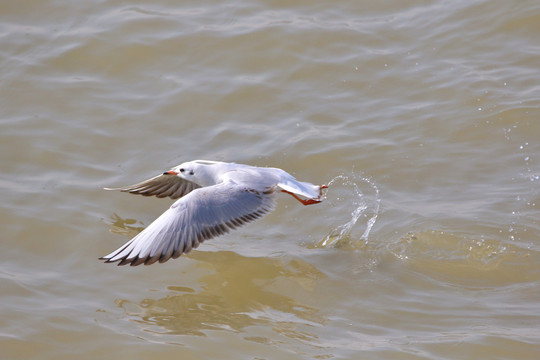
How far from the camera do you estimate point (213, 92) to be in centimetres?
790

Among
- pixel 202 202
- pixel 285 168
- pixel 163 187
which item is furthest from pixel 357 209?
pixel 163 187

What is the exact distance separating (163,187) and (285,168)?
1119 millimetres

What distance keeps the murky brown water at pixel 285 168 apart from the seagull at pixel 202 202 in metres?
0.27

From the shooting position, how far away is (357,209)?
20.7 feet

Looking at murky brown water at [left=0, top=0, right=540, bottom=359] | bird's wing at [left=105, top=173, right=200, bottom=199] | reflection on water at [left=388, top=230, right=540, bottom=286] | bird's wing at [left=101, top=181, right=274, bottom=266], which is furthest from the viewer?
bird's wing at [left=105, top=173, right=200, bottom=199]

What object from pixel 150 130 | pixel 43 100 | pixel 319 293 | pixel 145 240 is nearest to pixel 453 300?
pixel 319 293

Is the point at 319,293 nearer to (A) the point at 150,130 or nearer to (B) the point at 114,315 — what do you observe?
(B) the point at 114,315

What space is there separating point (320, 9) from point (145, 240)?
464 cm

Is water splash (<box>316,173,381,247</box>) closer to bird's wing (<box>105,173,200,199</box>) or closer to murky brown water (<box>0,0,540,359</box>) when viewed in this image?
murky brown water (<box>0,0,540,359</box>)

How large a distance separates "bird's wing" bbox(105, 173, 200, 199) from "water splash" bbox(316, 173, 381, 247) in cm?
124

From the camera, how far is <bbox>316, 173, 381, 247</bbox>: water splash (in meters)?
5.96

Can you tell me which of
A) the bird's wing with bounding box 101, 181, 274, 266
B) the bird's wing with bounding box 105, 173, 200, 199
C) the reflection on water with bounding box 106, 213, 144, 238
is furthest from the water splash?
the reflection on water with bounding box 106, 213, 144, 238

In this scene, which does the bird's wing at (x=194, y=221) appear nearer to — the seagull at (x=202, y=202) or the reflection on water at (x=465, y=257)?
the seagull at (x=202, y=202)

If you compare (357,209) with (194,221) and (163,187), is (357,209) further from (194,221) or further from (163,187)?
(163,187)
